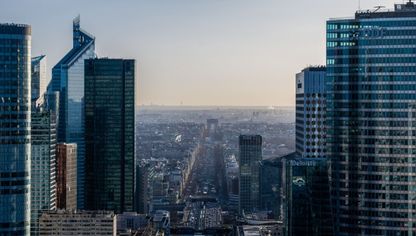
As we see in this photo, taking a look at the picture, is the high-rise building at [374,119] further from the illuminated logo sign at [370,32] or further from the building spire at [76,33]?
the building spire at [76,33]

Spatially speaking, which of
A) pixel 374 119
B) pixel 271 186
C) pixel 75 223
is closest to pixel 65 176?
pixel 75 223

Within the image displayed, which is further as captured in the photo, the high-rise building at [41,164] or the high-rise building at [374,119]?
the high-rise building at [41,164]

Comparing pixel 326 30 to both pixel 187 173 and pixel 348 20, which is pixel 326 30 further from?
pixel 187 173

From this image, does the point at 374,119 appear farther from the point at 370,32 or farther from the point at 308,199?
the point at 308,199

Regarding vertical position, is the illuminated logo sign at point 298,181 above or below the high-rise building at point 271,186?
above

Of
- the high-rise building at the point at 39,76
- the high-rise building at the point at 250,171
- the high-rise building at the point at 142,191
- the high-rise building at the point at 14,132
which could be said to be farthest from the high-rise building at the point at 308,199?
the high-rise building at the point at 142,191

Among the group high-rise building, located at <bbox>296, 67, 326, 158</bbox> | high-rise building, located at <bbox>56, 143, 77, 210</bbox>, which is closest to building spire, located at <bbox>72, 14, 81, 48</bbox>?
high-rise building, located at <bbox>56, 143, 77, 210</bbox>
